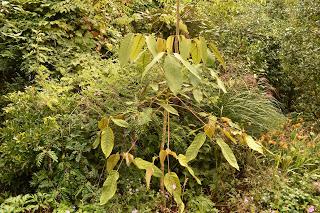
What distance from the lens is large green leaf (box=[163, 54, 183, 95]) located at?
69.0 inches

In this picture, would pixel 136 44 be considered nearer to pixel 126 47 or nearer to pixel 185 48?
pixel 126 47

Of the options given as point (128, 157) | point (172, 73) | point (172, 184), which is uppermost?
point (172, 73)

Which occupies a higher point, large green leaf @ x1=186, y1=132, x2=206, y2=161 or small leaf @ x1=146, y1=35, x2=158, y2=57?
small leaf @ x1=146, y1=35, x2=158, y2=57

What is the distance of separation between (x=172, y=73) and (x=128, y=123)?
1.24 m

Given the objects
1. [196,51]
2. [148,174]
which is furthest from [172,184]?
[196,51]

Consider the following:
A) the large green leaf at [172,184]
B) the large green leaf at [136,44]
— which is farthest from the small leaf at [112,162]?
the large green leaf at [136,44]

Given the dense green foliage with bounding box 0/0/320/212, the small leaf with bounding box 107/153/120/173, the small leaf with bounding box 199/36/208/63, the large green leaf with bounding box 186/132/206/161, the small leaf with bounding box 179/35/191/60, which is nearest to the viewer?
the small leaf with bounding box 179/35/191/60

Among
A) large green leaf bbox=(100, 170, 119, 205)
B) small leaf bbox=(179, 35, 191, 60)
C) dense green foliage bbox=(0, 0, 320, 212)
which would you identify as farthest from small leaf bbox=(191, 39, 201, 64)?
large green leaf bbox=(100, 170, 119, 205)

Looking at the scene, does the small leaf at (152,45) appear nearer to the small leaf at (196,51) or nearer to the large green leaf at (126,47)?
the large green leaf at (126,47)

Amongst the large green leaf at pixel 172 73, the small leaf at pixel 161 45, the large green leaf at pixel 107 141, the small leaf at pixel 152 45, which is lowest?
the large green leaf at pixel 107 141

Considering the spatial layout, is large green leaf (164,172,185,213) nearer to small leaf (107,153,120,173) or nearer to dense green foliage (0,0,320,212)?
dense green foliage (0,0,320,212)

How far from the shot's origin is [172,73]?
176 cm

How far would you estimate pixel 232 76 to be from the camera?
13.7ft

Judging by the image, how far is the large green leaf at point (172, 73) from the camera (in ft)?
5.75
